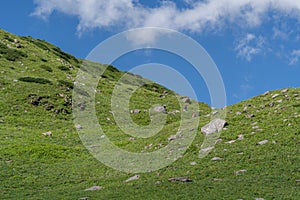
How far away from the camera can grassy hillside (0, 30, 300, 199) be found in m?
21.5

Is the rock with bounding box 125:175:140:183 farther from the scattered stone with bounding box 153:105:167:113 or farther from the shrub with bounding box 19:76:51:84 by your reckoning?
the shrub with bounding box 19:76:51:84

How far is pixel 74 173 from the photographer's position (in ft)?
91.1

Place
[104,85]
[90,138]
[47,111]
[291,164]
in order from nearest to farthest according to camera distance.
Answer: [291,164] < [90,138] < [47,111] < [104,85]

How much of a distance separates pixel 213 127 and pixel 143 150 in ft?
20.3

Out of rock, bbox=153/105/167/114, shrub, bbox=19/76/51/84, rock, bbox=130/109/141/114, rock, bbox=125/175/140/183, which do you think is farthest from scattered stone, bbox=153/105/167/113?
rock, bbox=125/175/140/183

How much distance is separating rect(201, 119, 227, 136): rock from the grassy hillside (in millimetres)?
528

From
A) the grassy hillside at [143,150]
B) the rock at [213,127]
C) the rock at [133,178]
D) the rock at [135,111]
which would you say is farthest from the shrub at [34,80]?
the rock at [133,178]

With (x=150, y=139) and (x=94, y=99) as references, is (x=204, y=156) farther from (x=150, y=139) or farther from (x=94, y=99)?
(x=94, y=99)

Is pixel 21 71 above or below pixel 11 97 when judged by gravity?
above

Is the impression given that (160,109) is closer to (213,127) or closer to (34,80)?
(34,80)

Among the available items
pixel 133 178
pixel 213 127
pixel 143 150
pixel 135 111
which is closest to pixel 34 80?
pixel 135 111

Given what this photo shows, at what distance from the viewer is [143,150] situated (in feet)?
104

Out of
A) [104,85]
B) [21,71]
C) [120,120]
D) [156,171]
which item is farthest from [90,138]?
[104,85]

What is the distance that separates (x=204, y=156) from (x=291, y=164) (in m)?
6.10
